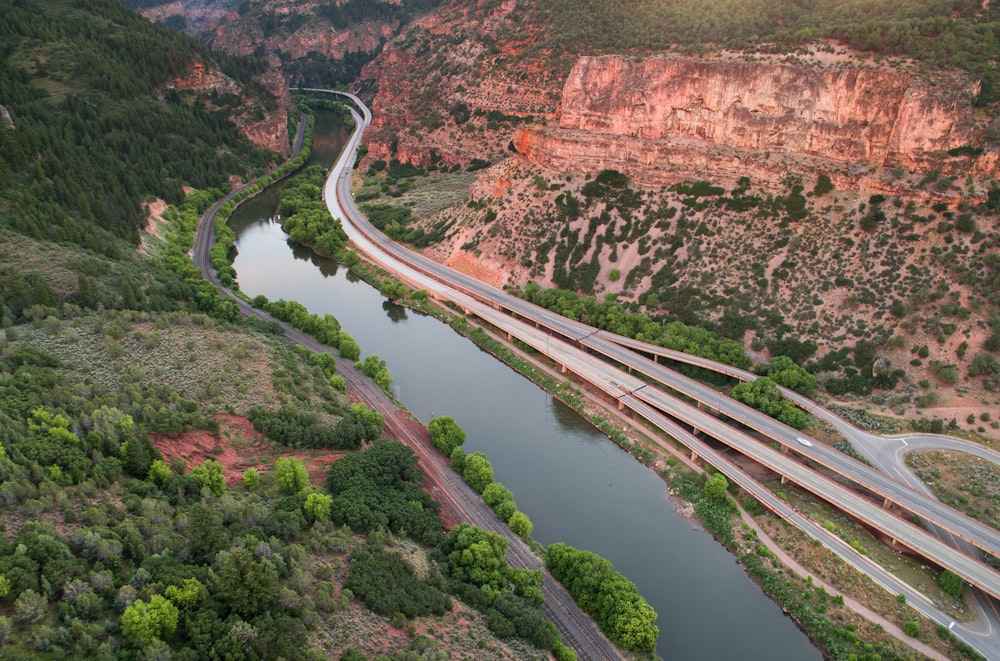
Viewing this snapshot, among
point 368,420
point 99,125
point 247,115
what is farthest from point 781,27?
point 99,125

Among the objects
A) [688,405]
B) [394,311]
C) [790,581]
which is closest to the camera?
[790,581]

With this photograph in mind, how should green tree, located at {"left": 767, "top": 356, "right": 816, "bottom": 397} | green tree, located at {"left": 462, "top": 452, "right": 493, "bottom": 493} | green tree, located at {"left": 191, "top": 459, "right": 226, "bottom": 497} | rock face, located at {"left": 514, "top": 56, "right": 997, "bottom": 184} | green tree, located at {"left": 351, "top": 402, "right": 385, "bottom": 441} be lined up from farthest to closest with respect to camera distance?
1. rock face, located at {"left": 514, "top": 56, "right": 997, "bottom": 184}
2. green tree, located at {"left": 767, "top": 356, "right": 816, "bottom": 397}
3. green tree, located at {"left": 351, "top": 402, "right": 385, "bottom": 441}
4. green tree, located at {"left": 462, "top": 452, "right": 493, "bottom": 493}
5. green tree, located at {"left": 191, "top": 459, "right": 226, "bottom": 497}

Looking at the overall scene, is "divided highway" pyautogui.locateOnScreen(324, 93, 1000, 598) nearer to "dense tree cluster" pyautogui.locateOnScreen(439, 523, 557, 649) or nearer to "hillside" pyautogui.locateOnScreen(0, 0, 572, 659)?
"hillside" pyautogui.locateOnScreen(0, 0, 572, 659)

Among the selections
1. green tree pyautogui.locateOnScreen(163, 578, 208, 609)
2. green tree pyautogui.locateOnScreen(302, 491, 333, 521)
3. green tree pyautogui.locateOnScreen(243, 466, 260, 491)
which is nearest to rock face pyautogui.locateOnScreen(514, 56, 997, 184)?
green tree pyautogui.locateOnScreen(302, 491, 333, 521)

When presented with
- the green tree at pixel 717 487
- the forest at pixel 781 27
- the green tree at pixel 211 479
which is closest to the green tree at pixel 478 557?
the green tree at pixel 211 479

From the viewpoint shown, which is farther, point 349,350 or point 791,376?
point 349,350

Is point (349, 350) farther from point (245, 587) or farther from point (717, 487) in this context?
point (245, 587)
